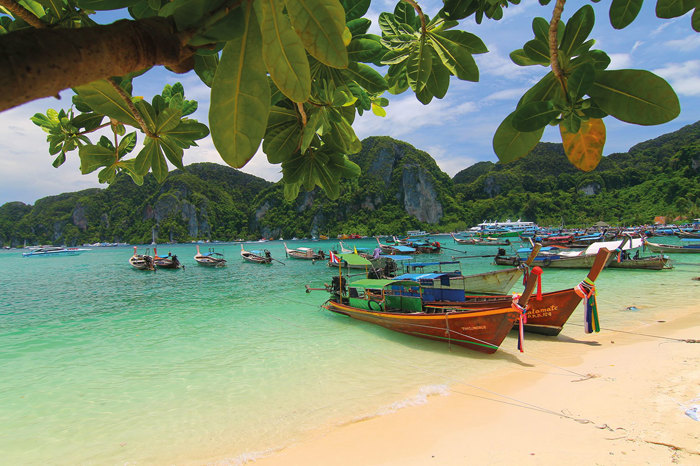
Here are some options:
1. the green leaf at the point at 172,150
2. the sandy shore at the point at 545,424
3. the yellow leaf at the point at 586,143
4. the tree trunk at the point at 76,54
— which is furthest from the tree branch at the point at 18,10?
the sandy shore at the point at 545,424

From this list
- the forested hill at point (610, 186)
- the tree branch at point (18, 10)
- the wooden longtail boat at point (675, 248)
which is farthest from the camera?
the forested hill at point (610, 186)

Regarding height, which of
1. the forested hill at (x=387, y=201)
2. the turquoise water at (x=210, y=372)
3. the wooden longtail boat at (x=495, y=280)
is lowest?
the turquoise water at (x=210, y=372)

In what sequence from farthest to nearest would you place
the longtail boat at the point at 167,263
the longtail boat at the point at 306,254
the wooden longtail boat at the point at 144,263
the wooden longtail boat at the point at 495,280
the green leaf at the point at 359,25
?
the longtail boat at the point at 306,254 < the longtail boat at the point at 167,263 < the wooden longtail boat at the point at 144,263 < the wooden longtail boat at the point at 495,280 < the green leaf at the point at 359,25

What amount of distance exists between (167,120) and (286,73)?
0.60 metres

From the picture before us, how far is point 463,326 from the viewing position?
7.70 metres

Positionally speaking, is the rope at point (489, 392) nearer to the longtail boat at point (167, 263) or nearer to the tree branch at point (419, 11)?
the tree branch at point (419, 11)

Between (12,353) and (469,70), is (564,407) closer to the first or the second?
(469,70)

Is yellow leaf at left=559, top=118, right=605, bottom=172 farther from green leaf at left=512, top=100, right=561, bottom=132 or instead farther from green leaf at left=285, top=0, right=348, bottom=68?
green leaf at left=285, top=0, right=348, bottom=68

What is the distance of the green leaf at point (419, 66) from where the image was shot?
3.41ft

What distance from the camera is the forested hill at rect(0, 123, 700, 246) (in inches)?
1984

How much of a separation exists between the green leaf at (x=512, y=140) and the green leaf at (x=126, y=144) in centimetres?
133

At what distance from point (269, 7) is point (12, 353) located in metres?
14.4

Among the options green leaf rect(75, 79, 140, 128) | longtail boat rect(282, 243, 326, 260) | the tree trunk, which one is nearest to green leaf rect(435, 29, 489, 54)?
the tree trunk

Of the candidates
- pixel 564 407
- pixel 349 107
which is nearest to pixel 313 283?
pixel 564 407
